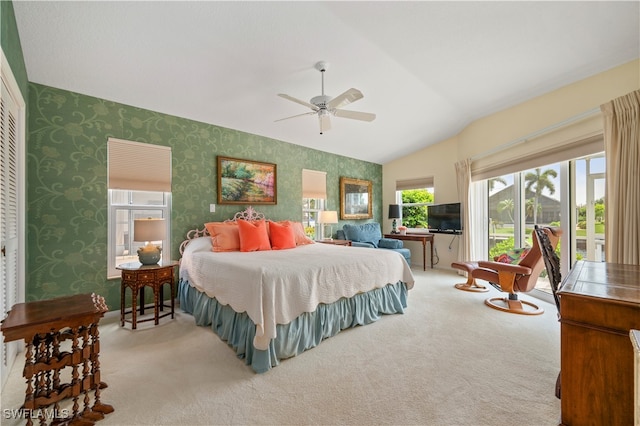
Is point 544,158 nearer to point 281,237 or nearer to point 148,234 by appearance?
point 281,237

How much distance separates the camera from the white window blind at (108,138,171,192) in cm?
318

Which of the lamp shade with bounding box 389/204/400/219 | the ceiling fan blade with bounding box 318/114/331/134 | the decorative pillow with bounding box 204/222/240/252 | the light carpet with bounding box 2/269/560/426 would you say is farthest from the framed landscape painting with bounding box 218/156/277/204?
the lamp shade with bounding box 389/204/400/219

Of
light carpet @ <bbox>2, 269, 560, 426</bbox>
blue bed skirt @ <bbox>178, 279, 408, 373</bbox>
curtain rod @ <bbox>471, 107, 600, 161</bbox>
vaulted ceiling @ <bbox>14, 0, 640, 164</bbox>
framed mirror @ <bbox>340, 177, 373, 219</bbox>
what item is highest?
vaulted ceiling @ <bbox>14, 0, 640, 164</bbox>

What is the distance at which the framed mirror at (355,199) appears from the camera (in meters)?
6.03

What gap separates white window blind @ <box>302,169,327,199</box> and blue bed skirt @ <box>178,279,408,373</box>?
8.49 feet

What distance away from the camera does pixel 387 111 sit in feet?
13.6

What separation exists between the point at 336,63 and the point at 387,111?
1549mm

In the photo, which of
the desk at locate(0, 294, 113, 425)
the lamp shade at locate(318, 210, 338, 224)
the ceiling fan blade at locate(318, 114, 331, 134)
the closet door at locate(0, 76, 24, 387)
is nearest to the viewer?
the desk at locate(0, 294, 113, 425)

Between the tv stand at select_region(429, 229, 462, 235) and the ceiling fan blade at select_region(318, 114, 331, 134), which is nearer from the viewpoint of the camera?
the ceiling fan blade at select_region(318, 114, 331, 134)

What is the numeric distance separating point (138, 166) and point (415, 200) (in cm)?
553

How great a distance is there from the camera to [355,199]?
631cm

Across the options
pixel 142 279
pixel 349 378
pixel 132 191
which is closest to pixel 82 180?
pixel 132 191

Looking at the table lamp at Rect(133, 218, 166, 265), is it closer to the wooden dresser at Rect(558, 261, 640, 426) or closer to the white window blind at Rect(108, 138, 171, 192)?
the white window blind at Rect(108, 138, 171, 192)

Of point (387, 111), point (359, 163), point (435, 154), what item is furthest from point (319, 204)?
point (435, 154)
